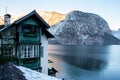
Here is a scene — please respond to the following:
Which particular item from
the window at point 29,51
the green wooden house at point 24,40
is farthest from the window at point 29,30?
the window at point 29,51

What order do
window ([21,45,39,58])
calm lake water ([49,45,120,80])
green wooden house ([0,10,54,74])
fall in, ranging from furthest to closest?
calm lake water ([49,45,120,80]) → window ([21,45,39,58]) → green wooden house ([0,10,54,74])

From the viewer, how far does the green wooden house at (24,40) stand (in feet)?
89.7

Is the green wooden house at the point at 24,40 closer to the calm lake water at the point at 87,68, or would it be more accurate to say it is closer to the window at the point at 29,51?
the window at the point at 29,51

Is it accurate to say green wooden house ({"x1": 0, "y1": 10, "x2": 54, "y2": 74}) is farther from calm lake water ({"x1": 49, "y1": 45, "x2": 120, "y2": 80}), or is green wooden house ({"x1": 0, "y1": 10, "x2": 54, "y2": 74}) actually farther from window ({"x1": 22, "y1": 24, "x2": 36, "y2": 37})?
calm lake water ({"x1": 49, "y1": 45, "x2": 120, "y2": 80})

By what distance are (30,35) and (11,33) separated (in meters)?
2.90

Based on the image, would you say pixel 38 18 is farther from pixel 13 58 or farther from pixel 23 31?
pixel 13 58

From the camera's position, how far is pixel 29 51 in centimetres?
2962

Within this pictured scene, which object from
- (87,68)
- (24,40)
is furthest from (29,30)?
(87,68)

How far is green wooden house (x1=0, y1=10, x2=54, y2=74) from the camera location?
89.7 feet

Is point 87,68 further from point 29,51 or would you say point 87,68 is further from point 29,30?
point 29,30

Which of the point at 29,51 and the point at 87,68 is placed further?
the point at 87,68

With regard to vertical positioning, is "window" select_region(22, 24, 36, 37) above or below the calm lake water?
above

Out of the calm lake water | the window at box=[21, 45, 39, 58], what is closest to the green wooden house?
the window at box=[21, 45, 39, 58]

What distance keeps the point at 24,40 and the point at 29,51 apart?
78.4 inches
